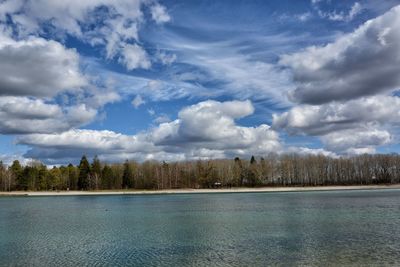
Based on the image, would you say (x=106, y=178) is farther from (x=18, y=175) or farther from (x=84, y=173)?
(x=18, y=175)

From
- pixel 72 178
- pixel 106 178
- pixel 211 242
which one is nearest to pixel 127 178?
pixel 106 178

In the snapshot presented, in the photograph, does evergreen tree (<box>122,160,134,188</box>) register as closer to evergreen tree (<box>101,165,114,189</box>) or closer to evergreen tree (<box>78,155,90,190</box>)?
evergreen tree (<box>101,165,114,189</box>)

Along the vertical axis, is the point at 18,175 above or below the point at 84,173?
below

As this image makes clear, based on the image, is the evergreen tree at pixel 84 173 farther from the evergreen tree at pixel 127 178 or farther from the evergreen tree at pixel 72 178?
the evergreen tree at pixel 127 178

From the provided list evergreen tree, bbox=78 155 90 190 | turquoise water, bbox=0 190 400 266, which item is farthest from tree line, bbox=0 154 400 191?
turquoise water, bbox=0 190 400 266

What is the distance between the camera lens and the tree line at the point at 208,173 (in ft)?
502

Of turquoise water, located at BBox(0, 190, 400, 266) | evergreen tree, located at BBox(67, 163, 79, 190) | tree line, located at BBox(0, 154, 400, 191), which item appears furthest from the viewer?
evergreen tree, located at BBox(67, 163, 79, 190)

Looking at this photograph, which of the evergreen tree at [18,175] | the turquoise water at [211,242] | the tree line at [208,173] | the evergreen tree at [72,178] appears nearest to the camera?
the turquoise water at [211,242]

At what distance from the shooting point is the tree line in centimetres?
15288

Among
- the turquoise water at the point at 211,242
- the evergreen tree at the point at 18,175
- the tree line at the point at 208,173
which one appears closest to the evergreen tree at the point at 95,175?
the tree line at the point at 208,173

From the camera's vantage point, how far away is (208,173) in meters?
162

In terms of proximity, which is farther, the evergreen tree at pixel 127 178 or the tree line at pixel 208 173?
the evergreen tree at pixel 127 178

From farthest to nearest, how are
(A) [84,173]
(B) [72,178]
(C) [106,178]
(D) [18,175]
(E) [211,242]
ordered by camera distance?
(B) [72,178] < (C) [106,178] < (A) [84,173] < (D) [18,175] < (E) [211,242]

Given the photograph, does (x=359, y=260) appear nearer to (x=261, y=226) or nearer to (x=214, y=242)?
(x=214, y=242)
